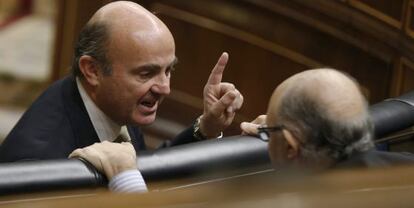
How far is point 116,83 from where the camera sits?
1724 mm

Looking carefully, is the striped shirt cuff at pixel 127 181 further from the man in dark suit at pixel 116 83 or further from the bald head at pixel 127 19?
the bald head at pixel 127 19

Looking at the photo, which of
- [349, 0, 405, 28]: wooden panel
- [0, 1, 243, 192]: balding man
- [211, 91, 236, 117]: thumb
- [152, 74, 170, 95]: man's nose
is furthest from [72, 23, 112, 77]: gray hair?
[349, 0, 405, 28]: wooden panel

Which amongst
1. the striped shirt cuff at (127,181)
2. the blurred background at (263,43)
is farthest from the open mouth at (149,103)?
the blurred background at (263,43)

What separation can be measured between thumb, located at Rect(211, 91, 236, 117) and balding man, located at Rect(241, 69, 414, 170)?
64 centimetres

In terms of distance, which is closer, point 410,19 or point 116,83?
point 116,83

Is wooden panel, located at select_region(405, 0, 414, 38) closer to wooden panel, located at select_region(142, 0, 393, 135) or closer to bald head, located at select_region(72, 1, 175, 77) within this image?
wooden panel, located at select_region(142, 0, 393, 135)

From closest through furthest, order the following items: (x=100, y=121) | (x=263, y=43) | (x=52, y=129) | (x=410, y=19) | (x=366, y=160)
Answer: (x=366, y=160), (x=52, y=129), (x=100, y=121), (x=410, y=19), (x=263, y=43)

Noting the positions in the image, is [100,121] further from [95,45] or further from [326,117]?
[326,117]

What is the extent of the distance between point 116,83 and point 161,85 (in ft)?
0.33

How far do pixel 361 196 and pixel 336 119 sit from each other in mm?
644

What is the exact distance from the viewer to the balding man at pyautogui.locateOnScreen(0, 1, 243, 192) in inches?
63.2

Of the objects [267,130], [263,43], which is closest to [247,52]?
[263,43]

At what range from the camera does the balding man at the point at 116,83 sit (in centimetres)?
160

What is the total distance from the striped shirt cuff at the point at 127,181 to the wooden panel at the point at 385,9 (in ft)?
6.59
